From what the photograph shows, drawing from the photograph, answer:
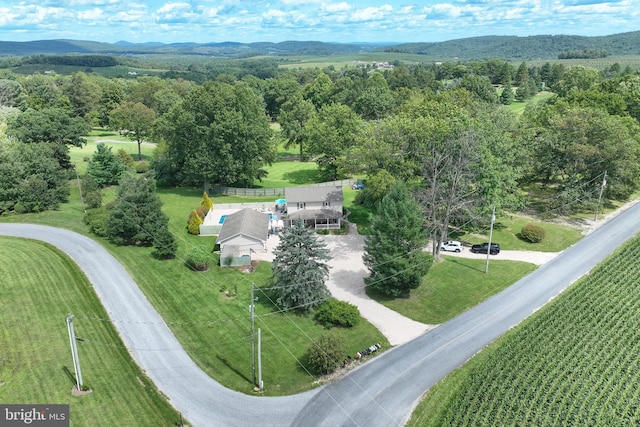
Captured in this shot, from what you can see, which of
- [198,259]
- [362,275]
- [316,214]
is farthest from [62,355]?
[316,214]

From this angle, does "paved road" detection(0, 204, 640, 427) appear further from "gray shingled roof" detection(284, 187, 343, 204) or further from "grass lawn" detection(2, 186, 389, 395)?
"gray shingled roof" detection(284, 187, 343, 204)

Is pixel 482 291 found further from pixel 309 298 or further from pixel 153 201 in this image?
pixel 153 201

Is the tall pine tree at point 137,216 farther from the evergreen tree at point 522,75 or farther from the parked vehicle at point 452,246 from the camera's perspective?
the evergreen tree at point 522,75

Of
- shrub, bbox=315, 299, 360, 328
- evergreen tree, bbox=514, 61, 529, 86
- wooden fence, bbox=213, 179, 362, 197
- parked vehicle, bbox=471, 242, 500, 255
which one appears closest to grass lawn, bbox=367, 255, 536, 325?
parked vehicle, bbox=471, 242, 500, 255

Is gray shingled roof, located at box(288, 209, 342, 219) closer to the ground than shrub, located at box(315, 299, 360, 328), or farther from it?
farther from it

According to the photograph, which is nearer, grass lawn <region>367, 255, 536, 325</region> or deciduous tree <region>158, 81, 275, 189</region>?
grass lawn <region>367, 255, 536, 325</region>

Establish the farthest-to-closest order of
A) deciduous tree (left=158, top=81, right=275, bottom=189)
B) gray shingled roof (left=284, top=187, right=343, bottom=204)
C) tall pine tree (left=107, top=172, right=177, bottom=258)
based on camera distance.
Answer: deciduous tree (left=158, top=81, right=275, bottom=189) → gray shingled roof (left=284, top=187, right=343, bottom=204) → tall pine tree (left=107, top=172, right=177, bottom=258)

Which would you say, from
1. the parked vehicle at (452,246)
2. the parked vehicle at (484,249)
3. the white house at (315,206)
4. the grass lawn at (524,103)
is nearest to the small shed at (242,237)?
the white house at (315,206)

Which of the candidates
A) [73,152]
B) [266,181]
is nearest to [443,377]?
[266,181]
